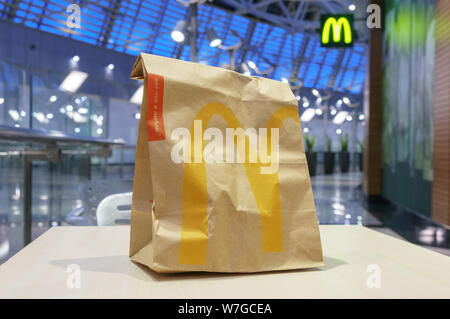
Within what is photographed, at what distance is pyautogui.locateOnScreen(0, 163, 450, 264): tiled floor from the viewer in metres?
2.54

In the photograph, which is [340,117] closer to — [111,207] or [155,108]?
[111,207]

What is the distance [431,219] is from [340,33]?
2479 mm

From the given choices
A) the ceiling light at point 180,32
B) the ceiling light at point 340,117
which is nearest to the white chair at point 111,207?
the ceiling light at point 180,32

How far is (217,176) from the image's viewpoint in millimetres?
574

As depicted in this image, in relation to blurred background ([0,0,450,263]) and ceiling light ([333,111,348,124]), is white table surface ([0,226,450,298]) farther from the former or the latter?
ceiling light ([333,111,348,124])

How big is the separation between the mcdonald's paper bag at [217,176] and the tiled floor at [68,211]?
4.68 feet

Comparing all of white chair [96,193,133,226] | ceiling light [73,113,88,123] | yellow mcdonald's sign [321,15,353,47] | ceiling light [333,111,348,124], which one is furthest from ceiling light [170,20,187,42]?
ceiling light [333,111,348,124]

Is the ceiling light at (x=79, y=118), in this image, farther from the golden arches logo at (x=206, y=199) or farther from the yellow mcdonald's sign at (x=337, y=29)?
the golden arches logo at (x=206, y=199)

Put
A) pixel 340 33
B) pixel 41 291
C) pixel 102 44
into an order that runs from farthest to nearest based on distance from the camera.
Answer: pixel 102 44
pixel 340 33
pixel 41 291

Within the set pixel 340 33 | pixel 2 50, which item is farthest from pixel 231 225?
pixel 2 50

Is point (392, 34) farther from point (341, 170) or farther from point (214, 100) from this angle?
point (341, 170)

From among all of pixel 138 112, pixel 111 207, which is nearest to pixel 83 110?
pixel 138 112

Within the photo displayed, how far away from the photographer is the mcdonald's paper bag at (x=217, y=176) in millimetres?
546

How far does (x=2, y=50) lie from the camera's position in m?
10.8
